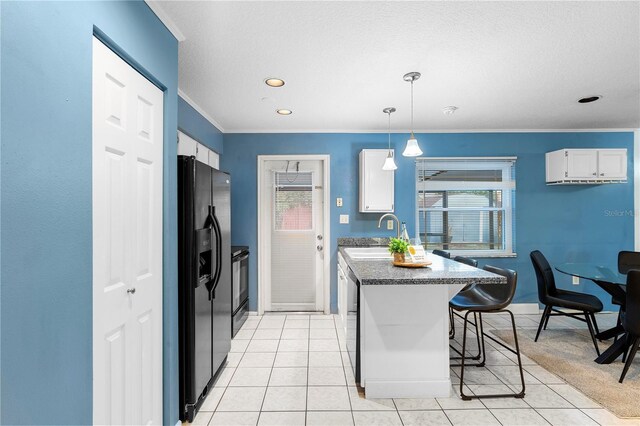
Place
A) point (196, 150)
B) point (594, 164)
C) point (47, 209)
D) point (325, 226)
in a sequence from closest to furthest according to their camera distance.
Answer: point (47, 209), point (196, 150), point (594, 164), point (325, 226)

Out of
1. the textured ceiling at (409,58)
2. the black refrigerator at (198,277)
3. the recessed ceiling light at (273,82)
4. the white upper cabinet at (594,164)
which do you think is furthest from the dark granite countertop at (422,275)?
the white upper cabinet at (594,164)

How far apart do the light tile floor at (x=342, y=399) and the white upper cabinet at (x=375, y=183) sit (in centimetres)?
176

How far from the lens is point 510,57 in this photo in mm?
2268

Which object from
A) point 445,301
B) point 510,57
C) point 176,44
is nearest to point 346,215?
point 445,301

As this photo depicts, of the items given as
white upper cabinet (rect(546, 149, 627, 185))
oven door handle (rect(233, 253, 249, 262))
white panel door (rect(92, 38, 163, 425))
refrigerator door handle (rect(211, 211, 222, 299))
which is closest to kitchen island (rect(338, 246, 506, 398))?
refrigerator door handle (rect(211, 211, 222, 299))

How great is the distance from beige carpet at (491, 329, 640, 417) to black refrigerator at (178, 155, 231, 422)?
2775 mm

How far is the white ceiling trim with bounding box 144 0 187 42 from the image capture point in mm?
1645

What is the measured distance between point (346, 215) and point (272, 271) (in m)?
1.27

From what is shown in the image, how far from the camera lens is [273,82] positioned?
2678 millimetres

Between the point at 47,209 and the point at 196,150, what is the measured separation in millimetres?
2544

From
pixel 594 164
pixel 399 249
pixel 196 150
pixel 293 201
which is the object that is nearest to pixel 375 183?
pixel 293 201

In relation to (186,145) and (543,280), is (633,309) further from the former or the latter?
(186,145)

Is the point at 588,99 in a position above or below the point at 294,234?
above

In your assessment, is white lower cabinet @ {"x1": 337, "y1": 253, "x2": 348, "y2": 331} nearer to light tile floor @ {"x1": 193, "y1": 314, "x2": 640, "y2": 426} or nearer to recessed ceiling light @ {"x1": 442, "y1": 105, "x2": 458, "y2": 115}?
light tile floor @ {"x1": 193, "y1": 314, "x2": 640, "y2": 426}
